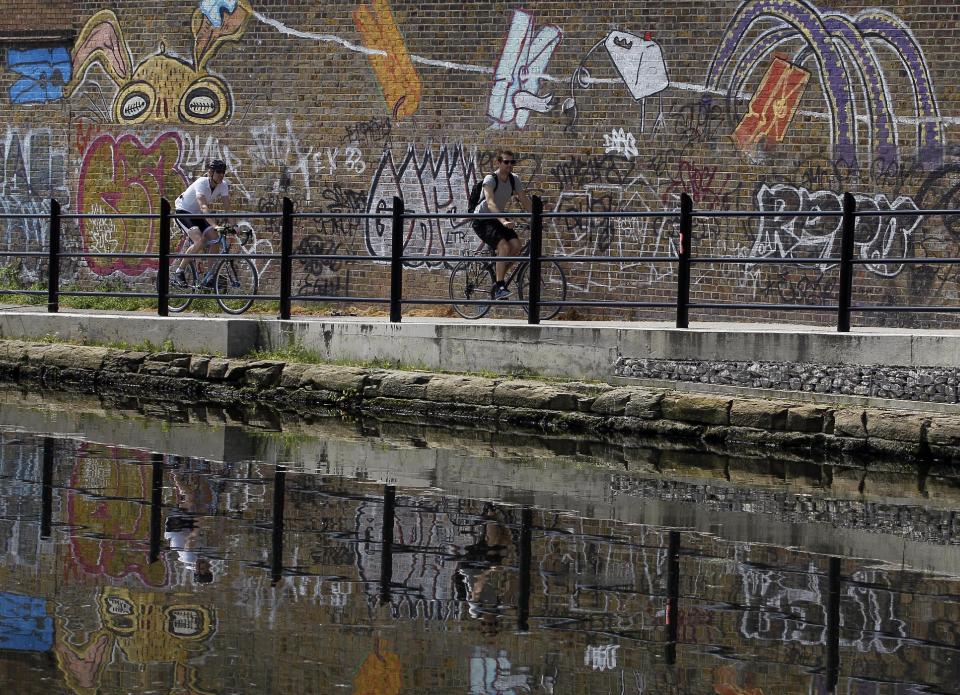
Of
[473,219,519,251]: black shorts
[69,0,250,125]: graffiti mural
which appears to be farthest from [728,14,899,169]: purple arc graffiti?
[69,0,250,125]: graffiti mural

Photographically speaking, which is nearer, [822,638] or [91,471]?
[822,638]

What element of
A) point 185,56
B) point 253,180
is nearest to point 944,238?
point 253,180

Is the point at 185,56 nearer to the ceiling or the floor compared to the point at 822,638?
nearer to the ceiling

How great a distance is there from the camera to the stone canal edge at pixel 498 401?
12023 millimetres

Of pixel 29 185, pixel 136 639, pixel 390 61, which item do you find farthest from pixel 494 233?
pixel 136 639

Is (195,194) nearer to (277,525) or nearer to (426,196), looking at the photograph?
(426,196)

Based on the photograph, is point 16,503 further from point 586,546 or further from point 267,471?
point 586,546

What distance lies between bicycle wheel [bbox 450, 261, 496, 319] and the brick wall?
1.51 metres

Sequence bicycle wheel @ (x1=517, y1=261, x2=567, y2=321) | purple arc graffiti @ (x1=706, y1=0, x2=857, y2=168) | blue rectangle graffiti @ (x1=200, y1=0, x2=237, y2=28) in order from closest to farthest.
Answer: bicycle wheel @ (x1=517, y1=261, x2=567, y2=321)
purple arc graffiti @ (x1=706, y1=0, x2=857, y2=168)
blue rectangle graffiti @ (x1=200, y1=0, x2=237, y2=28)

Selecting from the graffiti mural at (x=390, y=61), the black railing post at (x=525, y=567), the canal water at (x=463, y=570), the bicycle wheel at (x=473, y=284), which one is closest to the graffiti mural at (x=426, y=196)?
the graffiti mural at (x=390, y=61)

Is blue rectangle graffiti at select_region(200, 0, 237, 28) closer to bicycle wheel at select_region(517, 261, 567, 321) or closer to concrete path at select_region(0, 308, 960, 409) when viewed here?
concrete path at select_region(0, 308, 960, 409)

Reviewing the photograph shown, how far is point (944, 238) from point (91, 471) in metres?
9.69

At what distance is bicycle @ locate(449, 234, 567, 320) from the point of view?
16.1m

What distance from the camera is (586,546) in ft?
26.8
